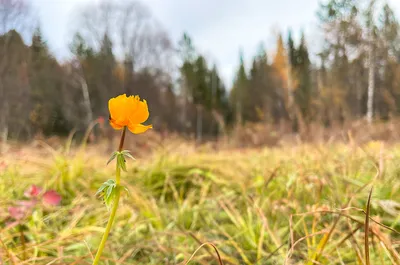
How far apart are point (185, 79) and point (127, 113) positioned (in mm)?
17238

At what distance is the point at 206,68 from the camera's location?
1873 centimetres

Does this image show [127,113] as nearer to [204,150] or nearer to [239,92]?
[204,150]

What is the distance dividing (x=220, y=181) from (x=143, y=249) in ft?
2.46

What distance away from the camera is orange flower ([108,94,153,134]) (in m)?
0.34

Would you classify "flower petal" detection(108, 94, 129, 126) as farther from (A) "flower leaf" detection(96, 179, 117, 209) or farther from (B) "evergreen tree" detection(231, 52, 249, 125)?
(B) "evergreen tree" detection(231, 52, 249, 125)

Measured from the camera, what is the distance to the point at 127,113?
338 mm

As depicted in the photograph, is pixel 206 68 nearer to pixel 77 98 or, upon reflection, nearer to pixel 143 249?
pixel 77 98

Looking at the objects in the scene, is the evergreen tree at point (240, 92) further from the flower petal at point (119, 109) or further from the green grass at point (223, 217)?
the flower petal at point (119, 109)

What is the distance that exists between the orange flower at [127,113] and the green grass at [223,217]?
0.15 meters

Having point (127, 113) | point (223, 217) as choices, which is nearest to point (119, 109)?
point (127, 113)

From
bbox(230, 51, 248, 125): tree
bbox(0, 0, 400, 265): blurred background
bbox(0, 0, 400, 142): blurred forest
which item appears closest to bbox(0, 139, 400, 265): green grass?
bbox(0, 0, 400, 265): blurred background

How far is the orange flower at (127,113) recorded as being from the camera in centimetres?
34

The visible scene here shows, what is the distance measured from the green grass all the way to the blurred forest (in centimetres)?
551

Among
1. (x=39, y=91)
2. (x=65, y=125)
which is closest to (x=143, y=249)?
(x=39, y=91)
